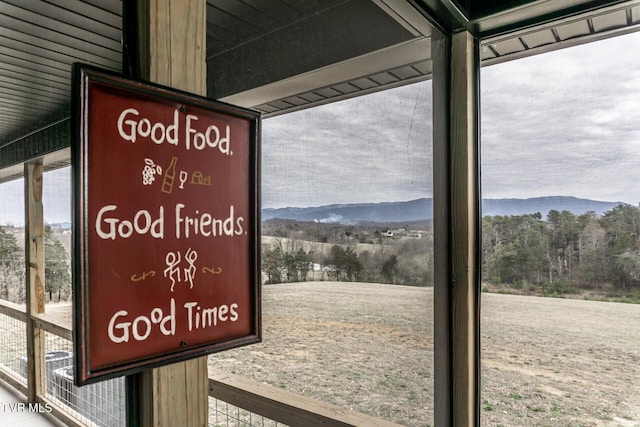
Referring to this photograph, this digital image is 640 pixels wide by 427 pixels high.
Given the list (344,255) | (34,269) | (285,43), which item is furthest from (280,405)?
(285,43)

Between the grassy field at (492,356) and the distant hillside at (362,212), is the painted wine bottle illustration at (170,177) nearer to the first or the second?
the distant hillside at (362,212)

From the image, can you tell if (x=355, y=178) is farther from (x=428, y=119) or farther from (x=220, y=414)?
(x=220, y=414)

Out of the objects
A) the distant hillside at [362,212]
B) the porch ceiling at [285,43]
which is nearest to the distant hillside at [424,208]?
the distant hillside at [362,212]

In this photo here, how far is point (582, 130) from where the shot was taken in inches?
56.7

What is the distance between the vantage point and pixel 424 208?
1.53 meters

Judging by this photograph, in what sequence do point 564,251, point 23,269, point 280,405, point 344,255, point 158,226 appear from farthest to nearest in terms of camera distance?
point 564,251, point 344,255, point 280,405, point 158,226, point 23,269

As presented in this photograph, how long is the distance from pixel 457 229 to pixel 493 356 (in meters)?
0.46

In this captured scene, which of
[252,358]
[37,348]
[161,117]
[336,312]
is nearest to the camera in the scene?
[37,348]

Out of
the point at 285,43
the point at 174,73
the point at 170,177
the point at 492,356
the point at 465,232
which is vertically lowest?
the point at 492,356

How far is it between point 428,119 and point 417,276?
555mm

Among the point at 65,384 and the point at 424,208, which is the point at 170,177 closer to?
the point at 65,384

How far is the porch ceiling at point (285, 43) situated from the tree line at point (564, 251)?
0.59 m

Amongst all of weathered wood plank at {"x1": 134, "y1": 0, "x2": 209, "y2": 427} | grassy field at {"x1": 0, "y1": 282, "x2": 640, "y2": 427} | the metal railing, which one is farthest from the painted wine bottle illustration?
grassy field at {"x1": 0, "y1": 282, "x2": 640, "y2": 427}

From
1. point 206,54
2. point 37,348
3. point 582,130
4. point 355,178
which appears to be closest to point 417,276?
point 355,178
